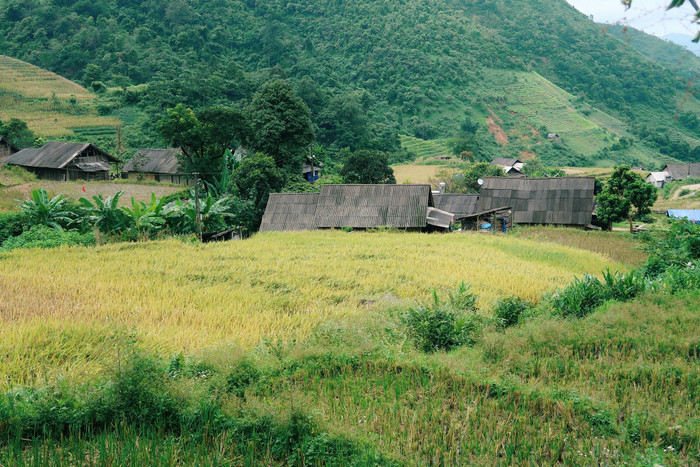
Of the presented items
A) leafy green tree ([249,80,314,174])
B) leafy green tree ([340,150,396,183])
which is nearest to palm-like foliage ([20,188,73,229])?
leafy green tree ([249,80,314,174])

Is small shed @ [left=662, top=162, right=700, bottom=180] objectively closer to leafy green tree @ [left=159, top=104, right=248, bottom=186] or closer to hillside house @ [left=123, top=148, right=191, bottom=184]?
leafy green tree @ [left=159, top=104, right=248, bottom=186]

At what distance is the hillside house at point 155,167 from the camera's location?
32688 millimetres

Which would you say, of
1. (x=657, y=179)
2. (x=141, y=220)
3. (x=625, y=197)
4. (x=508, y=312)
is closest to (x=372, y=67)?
(x=657, y=179)

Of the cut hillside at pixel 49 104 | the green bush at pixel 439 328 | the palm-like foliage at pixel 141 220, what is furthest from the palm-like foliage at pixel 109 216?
the cut hillside at pixel 49 104

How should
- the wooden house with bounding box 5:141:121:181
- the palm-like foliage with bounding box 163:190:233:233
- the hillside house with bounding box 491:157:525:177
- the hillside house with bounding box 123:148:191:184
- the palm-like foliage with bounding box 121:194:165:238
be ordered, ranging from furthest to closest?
the hillside house with bounding box 491:157:525:177
the hillside house with bounding box 123:148:191:184
the wooden house with bounding box 5:141:121:181
the palm-like foliage with bounding box 163:190:233:233
the palm-like foliage with bounding box 121:194:165:238

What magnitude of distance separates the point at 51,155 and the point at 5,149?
5630mm

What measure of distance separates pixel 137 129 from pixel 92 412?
45.3m

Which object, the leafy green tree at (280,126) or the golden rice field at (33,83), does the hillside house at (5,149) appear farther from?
the leafy green tree at (280,126)

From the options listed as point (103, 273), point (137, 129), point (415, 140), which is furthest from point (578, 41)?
point (103, 273)

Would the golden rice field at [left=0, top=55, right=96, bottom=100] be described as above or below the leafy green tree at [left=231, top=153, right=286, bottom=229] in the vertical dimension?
above

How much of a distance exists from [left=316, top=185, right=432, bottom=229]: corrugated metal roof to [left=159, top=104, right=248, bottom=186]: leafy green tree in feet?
34.2

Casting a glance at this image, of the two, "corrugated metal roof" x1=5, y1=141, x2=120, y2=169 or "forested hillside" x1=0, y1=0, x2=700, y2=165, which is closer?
"corrugated metal roof" x1=5, y1=141, x2=120, y2=169

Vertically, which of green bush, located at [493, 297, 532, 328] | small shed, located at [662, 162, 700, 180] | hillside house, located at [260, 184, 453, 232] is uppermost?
small shed, located at [662, 162, 700, 180]

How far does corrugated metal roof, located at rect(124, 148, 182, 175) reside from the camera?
32.7 meters
